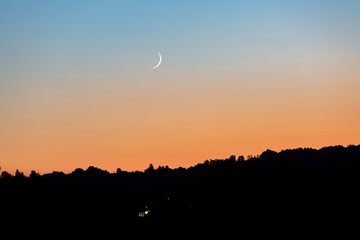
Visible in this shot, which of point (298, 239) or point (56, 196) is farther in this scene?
point (56, 196)

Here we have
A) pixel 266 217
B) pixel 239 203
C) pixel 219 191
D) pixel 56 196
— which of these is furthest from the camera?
pixel 56 196

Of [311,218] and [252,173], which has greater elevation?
[252,173]

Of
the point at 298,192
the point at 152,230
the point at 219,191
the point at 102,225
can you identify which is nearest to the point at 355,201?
the point at 298,192

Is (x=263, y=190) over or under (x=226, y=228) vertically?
over

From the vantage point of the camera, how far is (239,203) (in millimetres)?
60781

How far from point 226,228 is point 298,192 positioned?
13.1m

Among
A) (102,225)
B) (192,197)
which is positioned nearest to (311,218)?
(192,197)

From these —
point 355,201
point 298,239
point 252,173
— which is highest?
point 252,173

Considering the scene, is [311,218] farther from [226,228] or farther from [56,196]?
[56,196]

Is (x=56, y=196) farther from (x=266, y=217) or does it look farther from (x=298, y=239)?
(x=298, y=239)

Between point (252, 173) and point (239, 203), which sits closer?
point (239, 203)

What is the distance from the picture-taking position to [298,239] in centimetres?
5281

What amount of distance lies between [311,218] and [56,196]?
38.6m

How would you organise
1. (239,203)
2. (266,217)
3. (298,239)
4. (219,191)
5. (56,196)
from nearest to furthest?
1. (298,239)
2. (266,217)
3. (239,203)
4. (219,191)
5. (56,196)
